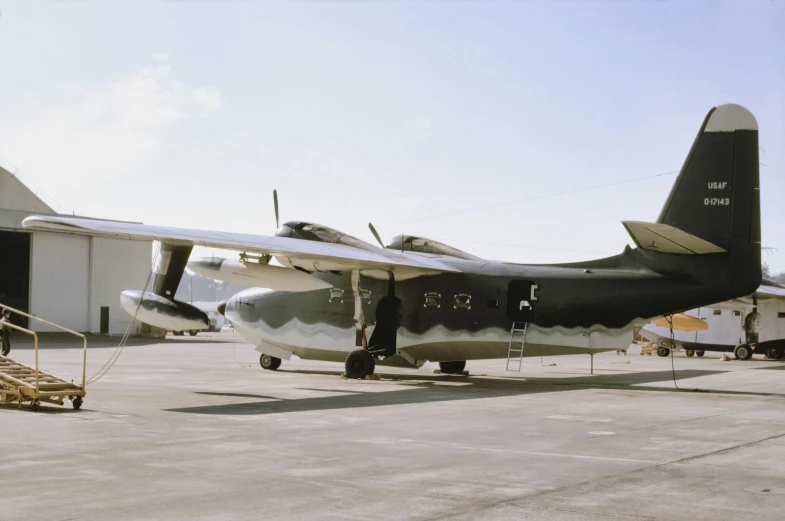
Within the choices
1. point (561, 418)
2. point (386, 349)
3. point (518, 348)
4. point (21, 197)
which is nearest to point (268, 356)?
point (386, 349)

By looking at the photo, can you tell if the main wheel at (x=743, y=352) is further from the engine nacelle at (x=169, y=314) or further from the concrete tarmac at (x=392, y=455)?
the engine nacelle at (x=169, y=314)

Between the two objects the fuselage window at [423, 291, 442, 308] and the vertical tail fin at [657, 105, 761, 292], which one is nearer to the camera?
the vertical tail fin at [657, 105, 761, 292]

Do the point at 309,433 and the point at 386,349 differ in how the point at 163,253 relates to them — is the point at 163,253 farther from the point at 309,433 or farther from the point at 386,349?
the point at 309,433

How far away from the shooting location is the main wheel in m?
41.2

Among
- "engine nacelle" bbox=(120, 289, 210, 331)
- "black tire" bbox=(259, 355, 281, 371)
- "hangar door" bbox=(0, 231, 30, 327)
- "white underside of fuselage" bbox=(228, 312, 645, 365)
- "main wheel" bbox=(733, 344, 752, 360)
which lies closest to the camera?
"engine nacelle" bbox=(120, 289, 210, 331)

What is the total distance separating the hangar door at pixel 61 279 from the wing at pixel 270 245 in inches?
1438

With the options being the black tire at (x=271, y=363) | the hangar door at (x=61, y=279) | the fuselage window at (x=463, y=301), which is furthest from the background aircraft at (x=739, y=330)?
the hangar door at (x=61, y=279)

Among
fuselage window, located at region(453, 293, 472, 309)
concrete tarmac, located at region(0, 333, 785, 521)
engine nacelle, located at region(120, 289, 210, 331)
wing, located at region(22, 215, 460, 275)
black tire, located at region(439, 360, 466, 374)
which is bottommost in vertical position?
concrete tarmac, located at region(0, 333, 785, 521)

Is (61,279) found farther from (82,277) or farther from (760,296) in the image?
(760,296)

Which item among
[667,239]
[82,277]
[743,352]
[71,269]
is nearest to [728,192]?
[667,239]

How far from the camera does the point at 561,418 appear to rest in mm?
15000

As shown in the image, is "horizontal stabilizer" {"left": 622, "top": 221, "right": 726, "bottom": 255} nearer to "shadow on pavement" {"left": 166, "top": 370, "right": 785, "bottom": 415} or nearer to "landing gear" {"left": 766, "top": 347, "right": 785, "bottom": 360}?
"shadow on pavement" {"left": 166, "top": 370, "right": 785, "bottom": 415}

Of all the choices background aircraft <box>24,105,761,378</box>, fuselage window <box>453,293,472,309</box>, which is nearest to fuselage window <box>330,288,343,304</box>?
background aircraft <box>24,105,761,378</box>

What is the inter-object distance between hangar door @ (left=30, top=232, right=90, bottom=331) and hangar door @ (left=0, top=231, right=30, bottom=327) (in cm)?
691
